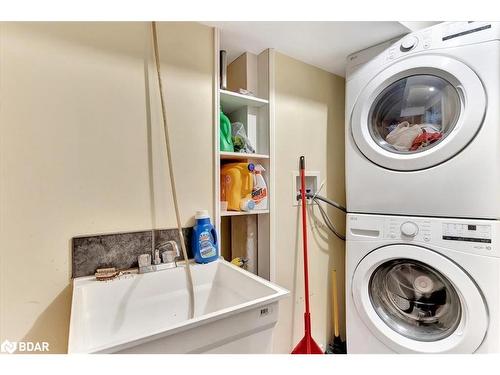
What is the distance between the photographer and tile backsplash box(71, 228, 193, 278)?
2.93 feet

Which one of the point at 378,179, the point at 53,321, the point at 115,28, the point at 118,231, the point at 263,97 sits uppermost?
the point at 115,28

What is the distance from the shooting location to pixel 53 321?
0.85 metres

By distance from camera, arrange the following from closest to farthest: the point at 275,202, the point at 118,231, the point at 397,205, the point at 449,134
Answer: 1. the point at 118,231
2. the point at 449,134
3. the point at 397,205
4. the point at 275,202

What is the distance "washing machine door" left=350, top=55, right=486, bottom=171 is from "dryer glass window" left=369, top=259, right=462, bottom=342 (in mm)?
534

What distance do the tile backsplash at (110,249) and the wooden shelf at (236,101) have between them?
75 cm

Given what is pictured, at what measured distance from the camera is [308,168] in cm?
156

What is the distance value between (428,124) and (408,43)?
0.41 metres

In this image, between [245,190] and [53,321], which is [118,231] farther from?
[245,190]

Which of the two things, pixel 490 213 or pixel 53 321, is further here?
pixel 490 213

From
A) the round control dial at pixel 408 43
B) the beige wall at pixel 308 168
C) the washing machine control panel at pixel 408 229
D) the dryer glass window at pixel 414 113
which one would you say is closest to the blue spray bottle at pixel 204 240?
the beige wall at pixel 308 168

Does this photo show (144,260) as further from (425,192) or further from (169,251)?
(425,192)

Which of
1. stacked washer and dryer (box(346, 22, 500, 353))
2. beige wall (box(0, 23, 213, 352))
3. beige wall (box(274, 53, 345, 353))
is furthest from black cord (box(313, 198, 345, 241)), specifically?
beige wall (box(0, 23, 213, 352))
